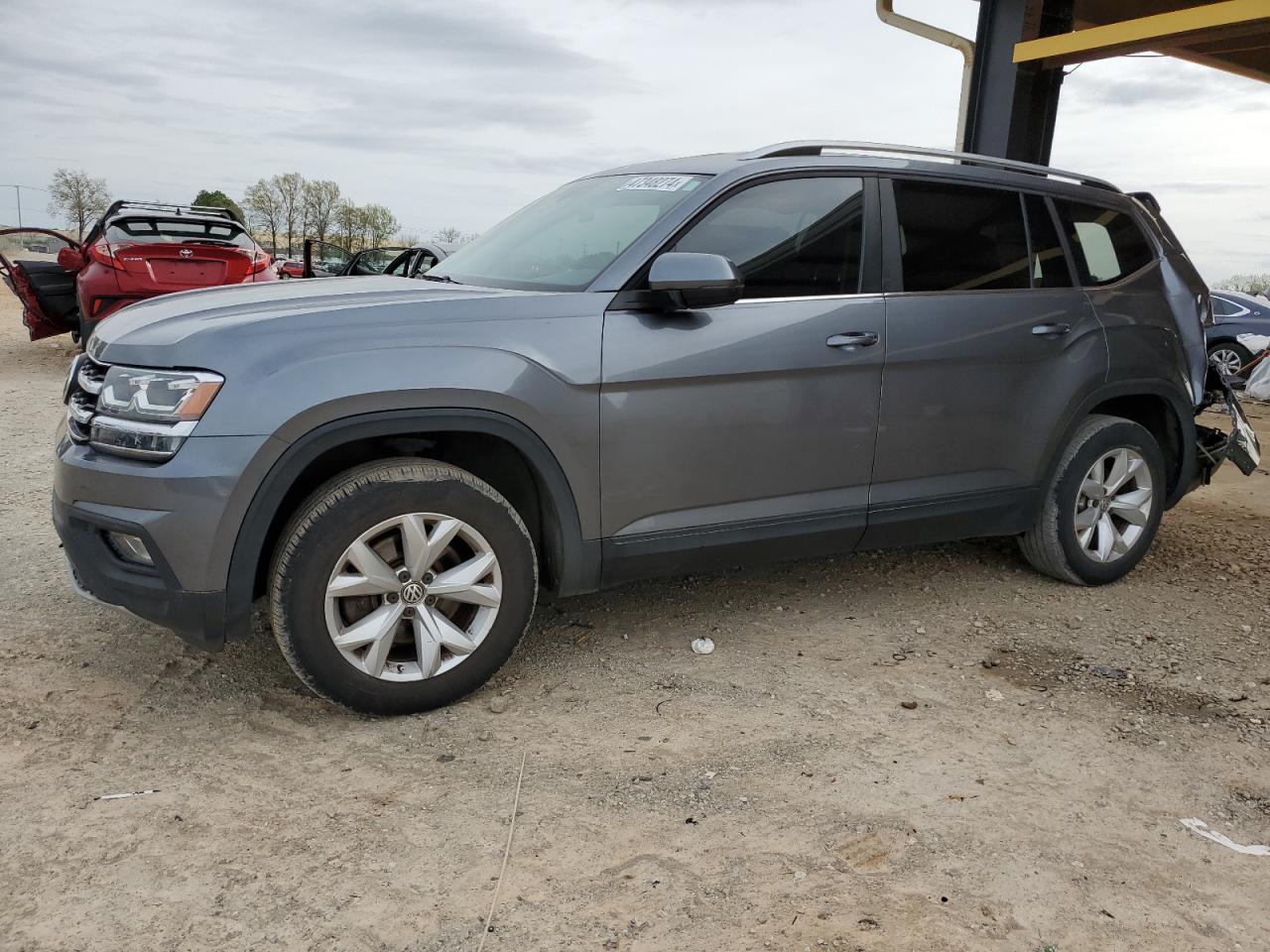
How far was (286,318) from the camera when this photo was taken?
2.92 metres

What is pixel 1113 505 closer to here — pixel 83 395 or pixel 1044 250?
pixel 1044 250

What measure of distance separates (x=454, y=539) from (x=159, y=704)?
112 cm

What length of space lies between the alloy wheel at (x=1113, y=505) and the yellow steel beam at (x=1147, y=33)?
392 cm

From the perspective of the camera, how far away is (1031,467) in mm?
4289

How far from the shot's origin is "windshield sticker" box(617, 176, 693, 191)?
12.1 ft

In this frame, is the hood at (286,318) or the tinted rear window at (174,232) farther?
the tinted rear window at (174,232)

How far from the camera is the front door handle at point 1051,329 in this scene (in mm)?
4180

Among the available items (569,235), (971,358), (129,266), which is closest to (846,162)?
(971,358)

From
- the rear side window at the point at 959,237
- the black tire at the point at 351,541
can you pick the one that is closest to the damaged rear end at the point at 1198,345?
the rear side window at the point at 959,237

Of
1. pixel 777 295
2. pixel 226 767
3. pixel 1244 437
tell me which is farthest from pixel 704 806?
pixel 1244 437

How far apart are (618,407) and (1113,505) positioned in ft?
8.72

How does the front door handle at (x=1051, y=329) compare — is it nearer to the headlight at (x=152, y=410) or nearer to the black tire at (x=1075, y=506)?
the black tire at (x=1075, y=506)

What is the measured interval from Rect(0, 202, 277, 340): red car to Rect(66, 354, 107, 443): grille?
6.09 m

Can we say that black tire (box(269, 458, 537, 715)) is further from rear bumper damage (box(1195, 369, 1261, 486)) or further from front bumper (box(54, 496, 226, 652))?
rear bumper damage (box(1195, 369, 1261, 486))
